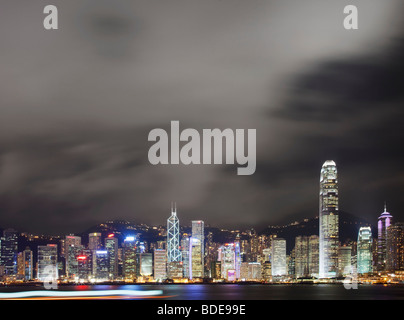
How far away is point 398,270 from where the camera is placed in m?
199
